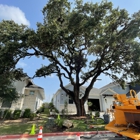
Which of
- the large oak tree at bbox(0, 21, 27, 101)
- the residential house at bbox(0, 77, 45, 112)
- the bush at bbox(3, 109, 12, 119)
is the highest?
the large oak tree at bbox(0, 21, 27, 101)

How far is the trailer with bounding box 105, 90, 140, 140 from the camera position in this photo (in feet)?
15.9

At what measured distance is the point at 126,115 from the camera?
556 cm

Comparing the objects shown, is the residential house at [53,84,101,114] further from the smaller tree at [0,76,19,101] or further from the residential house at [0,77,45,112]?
the smaller tree at [0,76,19,101]

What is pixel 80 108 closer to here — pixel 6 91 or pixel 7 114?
pixel 7 114

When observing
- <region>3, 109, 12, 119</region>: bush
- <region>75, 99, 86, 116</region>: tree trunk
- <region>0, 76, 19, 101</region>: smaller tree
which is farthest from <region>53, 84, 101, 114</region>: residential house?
<region>0, 76, 19, 101</region>: smaller tree

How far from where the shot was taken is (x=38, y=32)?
10.8m

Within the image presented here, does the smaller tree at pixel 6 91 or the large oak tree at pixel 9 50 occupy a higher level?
the large oak tree at pixel 9 50

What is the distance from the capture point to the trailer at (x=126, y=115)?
15.9 ft

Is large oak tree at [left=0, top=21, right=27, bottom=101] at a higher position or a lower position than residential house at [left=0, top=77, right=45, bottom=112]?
higher

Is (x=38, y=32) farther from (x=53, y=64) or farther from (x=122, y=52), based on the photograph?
(x=122, y=52)

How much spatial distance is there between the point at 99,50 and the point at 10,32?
34.2 ft

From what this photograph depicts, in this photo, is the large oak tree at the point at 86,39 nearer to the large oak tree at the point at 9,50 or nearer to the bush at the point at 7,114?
the large oak tree at the point at 9,50

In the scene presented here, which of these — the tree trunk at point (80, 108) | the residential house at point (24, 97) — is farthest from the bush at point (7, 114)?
the tree trunk at point (80, 108)

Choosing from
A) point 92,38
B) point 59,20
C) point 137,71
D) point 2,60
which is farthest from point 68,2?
point 137,71
